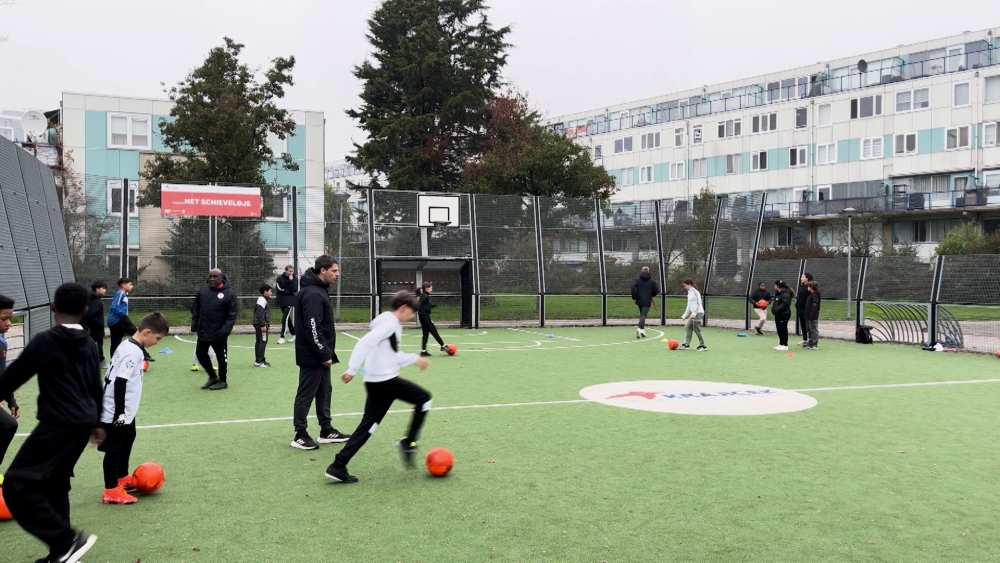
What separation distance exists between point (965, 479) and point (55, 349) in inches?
300

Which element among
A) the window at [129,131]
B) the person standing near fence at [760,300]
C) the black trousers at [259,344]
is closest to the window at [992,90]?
the person standing near fence at [760,300]

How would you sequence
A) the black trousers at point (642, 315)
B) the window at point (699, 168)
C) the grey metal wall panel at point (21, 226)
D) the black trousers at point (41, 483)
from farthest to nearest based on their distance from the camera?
the window at point (699, 168) < the black trousers at point (642, 315) < the grey metal wall panel at point (21, 226) < the black trousers at point (41, 483)

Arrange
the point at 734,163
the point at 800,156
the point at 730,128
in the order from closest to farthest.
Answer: the point at 800,156 → the point at 734,163 → the point at 730,128

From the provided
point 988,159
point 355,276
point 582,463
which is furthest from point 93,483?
point 988,159

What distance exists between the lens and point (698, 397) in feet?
40.7

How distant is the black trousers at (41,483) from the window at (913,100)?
50.8 metres

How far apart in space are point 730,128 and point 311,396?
52.2 m

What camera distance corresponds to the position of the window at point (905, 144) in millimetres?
47500

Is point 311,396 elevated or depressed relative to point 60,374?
depressed

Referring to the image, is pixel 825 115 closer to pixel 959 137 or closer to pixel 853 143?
pixel 853 143

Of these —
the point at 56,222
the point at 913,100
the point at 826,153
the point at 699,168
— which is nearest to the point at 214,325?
the point at 56,222

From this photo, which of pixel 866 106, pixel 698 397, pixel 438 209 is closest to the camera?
pixel 698 397

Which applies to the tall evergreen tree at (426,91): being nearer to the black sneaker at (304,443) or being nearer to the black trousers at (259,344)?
the black trousers at (259,344)

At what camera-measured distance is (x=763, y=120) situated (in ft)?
179
